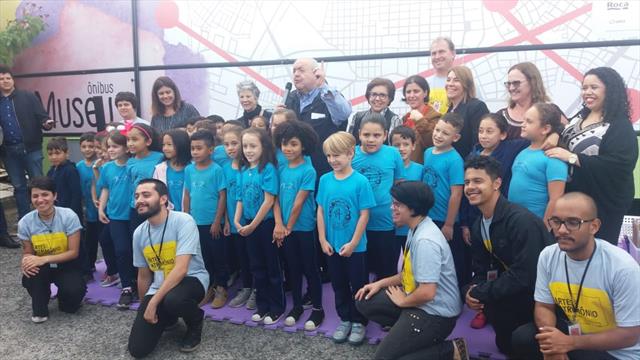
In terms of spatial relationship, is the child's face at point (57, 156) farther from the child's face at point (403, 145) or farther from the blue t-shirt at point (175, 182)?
the child's face at point (403, 145)

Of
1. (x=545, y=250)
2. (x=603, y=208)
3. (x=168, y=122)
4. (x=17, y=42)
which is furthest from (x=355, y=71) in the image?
(x=17, y=42)

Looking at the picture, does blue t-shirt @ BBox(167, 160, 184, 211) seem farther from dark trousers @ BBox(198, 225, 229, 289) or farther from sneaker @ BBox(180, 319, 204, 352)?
sneaker @ BBox(180, 319, 204, 352)

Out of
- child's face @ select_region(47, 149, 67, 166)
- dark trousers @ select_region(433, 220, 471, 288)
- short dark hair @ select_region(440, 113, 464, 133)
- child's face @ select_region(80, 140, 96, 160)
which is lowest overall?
dark trousers @ select_region(433, 220, 471, 288)

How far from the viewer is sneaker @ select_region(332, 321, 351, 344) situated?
10.3ft

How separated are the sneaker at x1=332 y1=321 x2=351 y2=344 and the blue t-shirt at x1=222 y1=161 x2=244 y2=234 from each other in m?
1.11

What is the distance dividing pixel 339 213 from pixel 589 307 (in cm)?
150

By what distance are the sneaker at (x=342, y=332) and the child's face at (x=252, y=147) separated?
1311mm

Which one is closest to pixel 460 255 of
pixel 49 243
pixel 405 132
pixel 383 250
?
pixel 383 250

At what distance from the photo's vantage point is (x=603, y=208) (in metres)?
3.05

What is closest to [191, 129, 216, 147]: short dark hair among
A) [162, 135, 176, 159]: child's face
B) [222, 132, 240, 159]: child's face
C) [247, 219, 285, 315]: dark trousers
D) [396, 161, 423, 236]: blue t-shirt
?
[222, 132, 240, 159]: child's face

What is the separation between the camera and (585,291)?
2.26 metres

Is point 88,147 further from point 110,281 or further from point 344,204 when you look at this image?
point 344,204

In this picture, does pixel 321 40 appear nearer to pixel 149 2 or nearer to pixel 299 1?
pixel 299 1

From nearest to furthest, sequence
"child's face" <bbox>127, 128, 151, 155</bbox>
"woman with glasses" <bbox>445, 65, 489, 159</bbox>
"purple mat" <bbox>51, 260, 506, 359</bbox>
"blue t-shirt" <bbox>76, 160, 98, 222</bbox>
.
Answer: "purple mat" <bbox>51, 260, 506, 359</bbox> < "woman with glasses" <bbox>445, 65, 489, 159</bbox> < "child's face" <bbox>127, 128, 151, 155</bbox> < "blue t-shirt" <bbox>76, 160, 98, 222</bbox>
